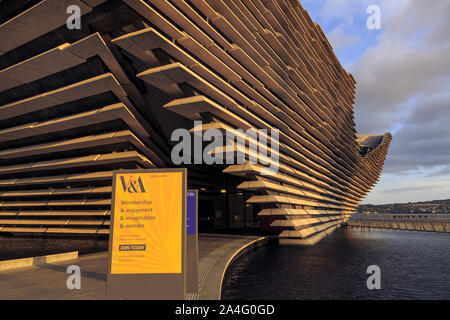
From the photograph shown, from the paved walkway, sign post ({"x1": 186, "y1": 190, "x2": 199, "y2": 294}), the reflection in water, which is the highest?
sign post ({"x1": 186, "y1": 190, "x2": 199, "y2": 294})

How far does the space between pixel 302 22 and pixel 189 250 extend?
26.2m

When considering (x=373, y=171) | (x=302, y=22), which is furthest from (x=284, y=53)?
(x=373, y=171)

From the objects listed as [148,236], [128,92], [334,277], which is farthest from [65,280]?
[128,92]

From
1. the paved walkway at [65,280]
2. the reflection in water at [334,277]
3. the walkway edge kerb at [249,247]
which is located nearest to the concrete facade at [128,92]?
the walkway edge kerb at [249,247]

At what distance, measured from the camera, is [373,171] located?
245ft

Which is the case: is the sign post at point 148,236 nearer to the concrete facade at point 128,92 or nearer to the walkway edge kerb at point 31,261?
the walkway edge kerb at point 31,261

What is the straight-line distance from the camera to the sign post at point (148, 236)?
19.1 feet

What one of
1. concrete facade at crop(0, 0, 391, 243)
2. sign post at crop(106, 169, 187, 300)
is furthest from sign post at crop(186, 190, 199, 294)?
concrete facade at crop(0, 0, 391, 243)

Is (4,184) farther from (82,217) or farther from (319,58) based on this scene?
(319,58)

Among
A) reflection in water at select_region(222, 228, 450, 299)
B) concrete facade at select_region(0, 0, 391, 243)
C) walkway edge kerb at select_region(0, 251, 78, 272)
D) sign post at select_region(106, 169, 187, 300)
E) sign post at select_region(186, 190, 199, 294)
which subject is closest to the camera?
sign post at select_region(106, 169, 187, 300)

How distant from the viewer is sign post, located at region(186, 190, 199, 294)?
6848 mm

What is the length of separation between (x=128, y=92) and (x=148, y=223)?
10315 mm

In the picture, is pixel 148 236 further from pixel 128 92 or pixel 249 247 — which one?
pixel 249 247

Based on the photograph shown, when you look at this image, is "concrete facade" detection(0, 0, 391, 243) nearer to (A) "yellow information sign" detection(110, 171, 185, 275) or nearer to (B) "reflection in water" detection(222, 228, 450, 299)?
(B) "reflection in water" detection(222, 228, 450, 299)
